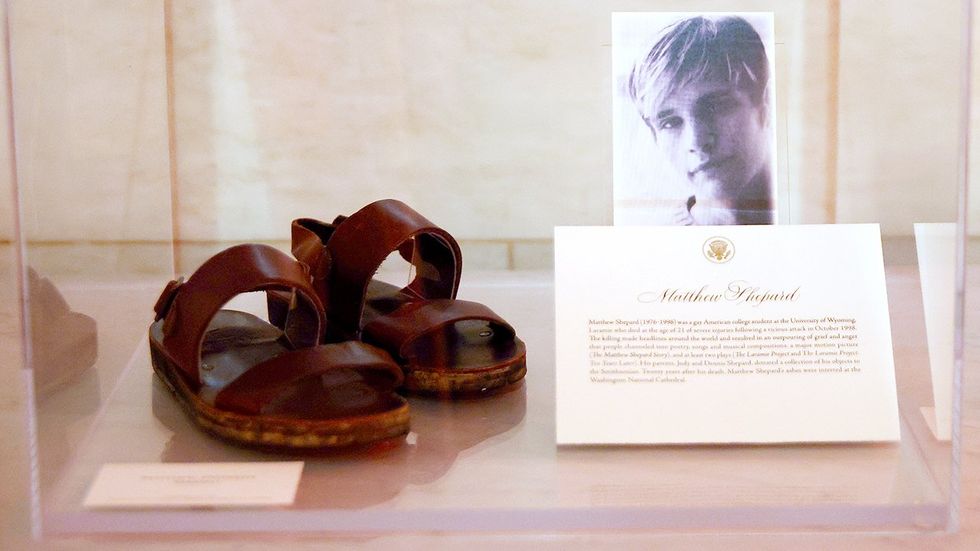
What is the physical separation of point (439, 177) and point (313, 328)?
312mm

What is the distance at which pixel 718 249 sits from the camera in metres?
0.82

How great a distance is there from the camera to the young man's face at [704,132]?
3.19ft

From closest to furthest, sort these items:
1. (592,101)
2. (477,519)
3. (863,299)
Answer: (477,519), (863,299), (592,101)

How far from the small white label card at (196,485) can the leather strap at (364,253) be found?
0.22 m

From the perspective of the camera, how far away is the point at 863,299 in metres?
0.81

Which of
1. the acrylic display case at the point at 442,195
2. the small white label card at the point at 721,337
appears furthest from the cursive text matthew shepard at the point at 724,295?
the acrylic display case at the point at 442,195

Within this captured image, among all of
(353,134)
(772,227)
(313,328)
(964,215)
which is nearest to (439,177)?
(353,134)

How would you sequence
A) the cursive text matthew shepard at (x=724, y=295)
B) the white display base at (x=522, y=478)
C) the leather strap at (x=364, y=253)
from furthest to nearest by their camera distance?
1. the leather strap at (x=364, y=253)
2. the cursive text matthew shepard at (x=724, y=295)
3. the white display base at (x=522, y=478)

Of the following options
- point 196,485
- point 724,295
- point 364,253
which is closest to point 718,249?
point 724,295

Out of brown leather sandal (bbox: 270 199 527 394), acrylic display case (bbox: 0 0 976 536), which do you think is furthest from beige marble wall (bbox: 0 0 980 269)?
brown leather sandal (bbox: 270 199 527 394)

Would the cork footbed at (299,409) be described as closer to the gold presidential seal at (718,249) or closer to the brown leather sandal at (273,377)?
the brown leather sandal at (273,377)

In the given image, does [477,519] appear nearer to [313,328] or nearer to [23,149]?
[313,328]

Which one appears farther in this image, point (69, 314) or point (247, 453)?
point (69, 314)

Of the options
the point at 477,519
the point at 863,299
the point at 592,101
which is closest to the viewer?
the point at 477,519
